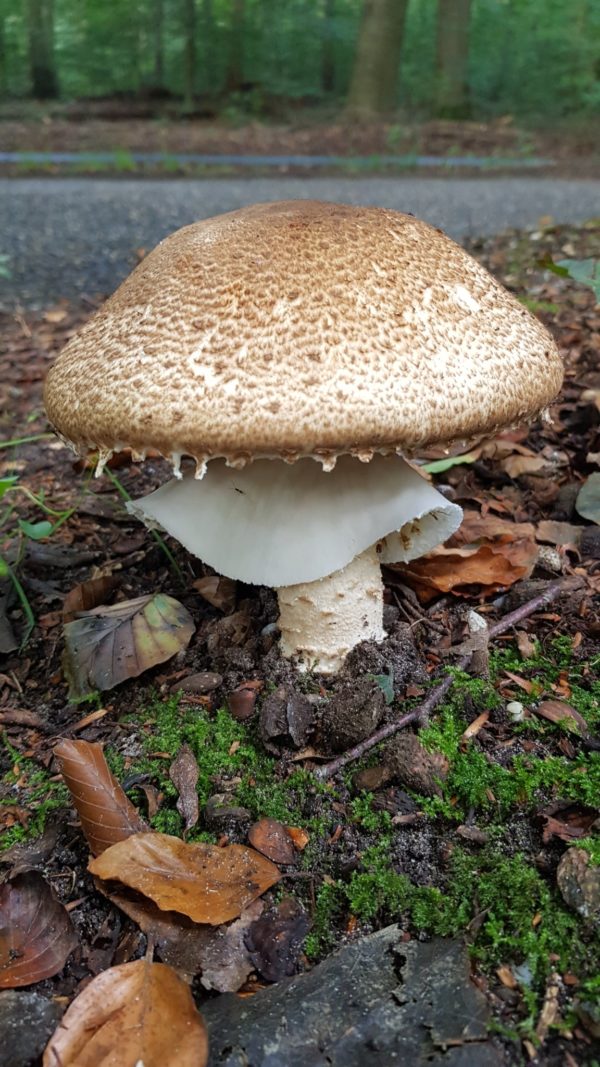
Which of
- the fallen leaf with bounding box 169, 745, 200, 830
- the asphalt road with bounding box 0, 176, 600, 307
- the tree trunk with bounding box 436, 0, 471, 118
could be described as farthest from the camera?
the tree trunk with bounding box 436, 0, 471, 118

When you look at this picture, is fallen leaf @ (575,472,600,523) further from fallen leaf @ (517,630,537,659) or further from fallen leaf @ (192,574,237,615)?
fallen leaf @ (192,574,237,615)

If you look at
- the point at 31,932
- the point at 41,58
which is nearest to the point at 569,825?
the point at 31,932

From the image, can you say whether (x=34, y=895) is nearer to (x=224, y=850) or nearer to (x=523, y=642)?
(x=224, y=850)

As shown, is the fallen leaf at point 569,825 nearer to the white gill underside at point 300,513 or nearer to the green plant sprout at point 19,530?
the white gill underside at point 300,513

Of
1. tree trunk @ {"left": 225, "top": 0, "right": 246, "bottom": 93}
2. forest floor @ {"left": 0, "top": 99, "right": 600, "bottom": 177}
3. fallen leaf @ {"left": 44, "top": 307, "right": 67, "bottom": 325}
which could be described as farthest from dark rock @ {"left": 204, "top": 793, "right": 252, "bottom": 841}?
tree trunk @ {"left": 225, "top": 0, "right": 246, "bottom": 93}

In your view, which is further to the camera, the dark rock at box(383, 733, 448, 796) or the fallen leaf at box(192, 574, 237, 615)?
the fallen leaf at box(192, 574, 237, 615)

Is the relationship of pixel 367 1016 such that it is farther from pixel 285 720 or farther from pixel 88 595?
pixel 88 595
